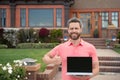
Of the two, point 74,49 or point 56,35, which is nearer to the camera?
point 74,49

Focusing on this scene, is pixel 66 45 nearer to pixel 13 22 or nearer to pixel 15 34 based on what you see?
pixel 15 34

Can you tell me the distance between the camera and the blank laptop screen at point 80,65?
4.30 metres

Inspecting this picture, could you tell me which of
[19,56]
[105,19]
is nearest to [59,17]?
[105,19]

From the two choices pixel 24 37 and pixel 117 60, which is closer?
pixel 117 60

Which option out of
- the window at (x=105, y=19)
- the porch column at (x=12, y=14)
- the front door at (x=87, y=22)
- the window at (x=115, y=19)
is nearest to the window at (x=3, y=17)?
the porch column at (x=12, y=14)

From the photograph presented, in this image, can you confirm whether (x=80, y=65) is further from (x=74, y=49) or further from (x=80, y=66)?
(x=74, y=49)

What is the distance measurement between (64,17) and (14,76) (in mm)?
21505

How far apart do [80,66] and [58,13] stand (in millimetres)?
25141

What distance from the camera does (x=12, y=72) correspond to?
7.97 m

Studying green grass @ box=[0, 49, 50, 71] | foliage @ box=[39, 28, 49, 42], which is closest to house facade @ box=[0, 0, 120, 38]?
foliage @ box=[39, 28, 49, 42]

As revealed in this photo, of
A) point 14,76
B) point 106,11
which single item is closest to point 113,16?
point 106,11

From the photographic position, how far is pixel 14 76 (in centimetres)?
798

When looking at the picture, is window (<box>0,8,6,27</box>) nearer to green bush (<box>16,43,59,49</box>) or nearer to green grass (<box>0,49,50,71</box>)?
green bush (<box>16,43,59,49</box>)

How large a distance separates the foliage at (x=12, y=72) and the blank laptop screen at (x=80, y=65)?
362 cm
